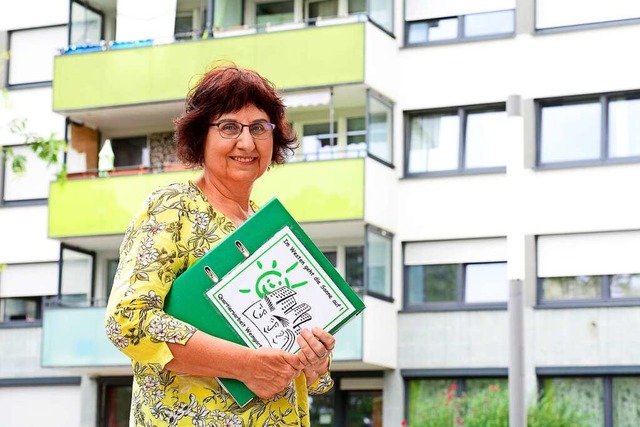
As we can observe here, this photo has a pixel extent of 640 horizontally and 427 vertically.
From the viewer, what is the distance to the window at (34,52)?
3628cm

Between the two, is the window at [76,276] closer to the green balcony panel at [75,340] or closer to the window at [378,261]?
the green balcony panel at [75,340]

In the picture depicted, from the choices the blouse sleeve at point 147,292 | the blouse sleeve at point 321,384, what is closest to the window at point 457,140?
the blouse sleeve at point 321,384

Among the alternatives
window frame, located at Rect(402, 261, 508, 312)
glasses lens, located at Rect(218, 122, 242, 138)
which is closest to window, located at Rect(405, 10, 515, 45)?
window frame, located at Rect(402, 261, 508, 312)

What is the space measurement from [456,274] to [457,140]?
2.64 meters

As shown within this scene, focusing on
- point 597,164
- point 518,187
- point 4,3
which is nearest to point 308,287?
point 518,187

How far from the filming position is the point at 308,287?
406cm

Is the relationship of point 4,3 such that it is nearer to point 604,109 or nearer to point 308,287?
point 604,109

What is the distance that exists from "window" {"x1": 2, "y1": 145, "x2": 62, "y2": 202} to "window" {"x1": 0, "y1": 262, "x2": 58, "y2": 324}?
1.54m

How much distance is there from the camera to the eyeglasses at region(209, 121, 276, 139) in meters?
4.29

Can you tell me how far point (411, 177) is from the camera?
32062 mm

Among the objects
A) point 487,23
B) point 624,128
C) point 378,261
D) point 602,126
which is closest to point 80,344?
point 378,261

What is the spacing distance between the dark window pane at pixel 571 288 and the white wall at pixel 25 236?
11.4 metres

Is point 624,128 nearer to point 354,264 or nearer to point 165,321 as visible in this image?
point 354,264

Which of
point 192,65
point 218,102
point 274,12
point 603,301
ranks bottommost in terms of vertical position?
point 218,102
